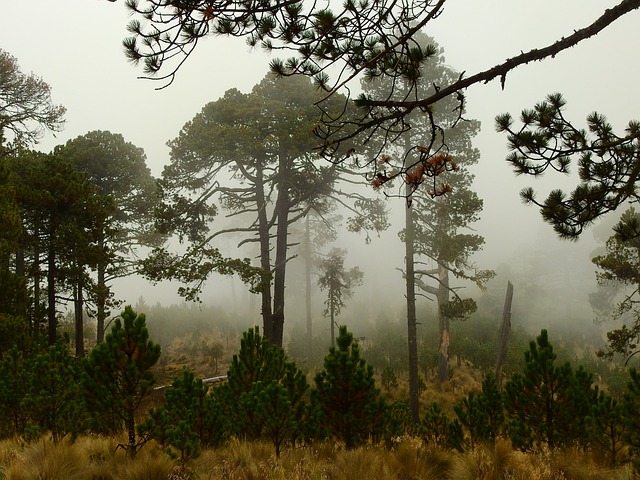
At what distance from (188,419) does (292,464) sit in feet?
4.40

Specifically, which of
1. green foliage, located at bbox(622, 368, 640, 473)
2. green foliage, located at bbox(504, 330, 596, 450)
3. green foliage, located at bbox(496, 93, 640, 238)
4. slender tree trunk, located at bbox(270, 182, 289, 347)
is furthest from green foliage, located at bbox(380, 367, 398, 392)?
green foliage, located at bbox(496, 93, 640, 238)

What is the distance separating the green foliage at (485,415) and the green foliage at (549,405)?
0.40 meters

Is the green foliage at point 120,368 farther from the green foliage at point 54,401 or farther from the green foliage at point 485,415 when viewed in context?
the green foliage at point 485,415

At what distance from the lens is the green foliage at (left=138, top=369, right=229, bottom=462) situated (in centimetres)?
→ 407

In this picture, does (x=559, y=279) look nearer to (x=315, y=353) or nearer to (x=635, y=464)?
(x=315, y=353)

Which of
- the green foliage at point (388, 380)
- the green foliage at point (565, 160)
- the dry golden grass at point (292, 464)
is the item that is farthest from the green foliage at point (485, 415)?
the green foliage at point (388, 380)

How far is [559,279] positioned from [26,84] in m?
43.8

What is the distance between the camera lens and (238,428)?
4906mm

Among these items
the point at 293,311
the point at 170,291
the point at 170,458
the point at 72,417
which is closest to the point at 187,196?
the point at 72,417

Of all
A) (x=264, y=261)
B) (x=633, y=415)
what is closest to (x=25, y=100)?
(x=264, y=261)

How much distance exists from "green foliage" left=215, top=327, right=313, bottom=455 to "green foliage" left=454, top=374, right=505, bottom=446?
221cm

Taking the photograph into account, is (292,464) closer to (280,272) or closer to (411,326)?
(411,326)

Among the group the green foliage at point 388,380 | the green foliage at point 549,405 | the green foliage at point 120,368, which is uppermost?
the green foliage at point 120,368

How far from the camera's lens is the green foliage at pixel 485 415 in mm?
5027
